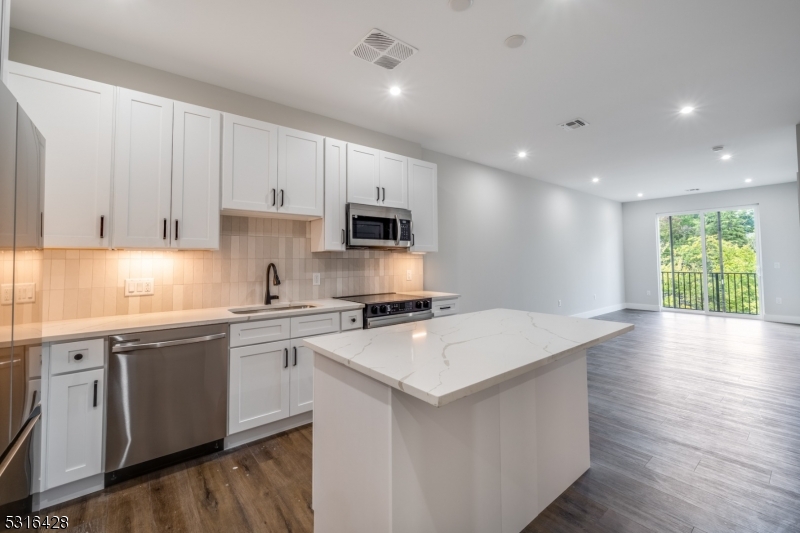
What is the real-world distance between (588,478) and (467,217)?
346cm

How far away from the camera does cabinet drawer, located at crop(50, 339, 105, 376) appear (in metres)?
1.79

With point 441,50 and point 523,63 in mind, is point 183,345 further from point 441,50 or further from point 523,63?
point 523,63

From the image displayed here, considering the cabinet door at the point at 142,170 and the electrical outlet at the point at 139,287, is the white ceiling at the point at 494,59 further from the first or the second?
the electrical outlet at the point at 139,287

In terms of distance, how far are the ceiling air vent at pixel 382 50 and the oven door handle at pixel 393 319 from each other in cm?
206

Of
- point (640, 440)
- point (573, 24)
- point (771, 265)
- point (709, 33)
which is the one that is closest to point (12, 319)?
point (573, 24)

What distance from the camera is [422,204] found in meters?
3.83

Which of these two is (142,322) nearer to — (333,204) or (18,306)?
(18,306)

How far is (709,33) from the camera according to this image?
7.29 ft

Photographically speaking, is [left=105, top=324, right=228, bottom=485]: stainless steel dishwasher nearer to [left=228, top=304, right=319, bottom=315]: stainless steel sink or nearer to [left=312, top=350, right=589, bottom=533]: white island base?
[left=228, top=304, right=319, bottom=315]: stainless steel sink

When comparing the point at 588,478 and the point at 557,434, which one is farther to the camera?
the point at 588,478

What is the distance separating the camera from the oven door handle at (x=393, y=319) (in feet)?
9.91

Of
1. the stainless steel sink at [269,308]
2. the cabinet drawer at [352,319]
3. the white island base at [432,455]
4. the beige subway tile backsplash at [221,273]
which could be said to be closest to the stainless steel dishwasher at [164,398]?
the stainless steel sink at [269,308]

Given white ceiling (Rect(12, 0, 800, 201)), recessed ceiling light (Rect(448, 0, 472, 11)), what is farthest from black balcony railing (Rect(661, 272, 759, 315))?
recessed ceiling light (Rect(448, 0, 472, 11))

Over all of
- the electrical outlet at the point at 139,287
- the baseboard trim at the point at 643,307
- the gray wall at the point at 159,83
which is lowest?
the baseboard trim at the point at 643,307
